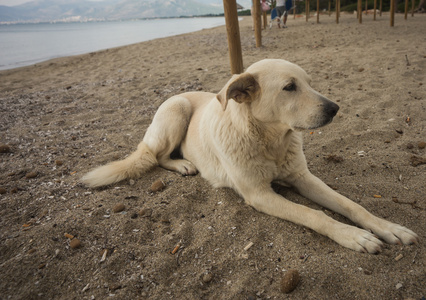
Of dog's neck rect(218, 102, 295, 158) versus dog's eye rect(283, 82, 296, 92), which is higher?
dog's eye rect(283, 82, 296, 92)

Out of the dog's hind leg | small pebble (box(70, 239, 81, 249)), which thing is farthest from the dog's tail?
small pebble (box(70, 239, 81, 249))

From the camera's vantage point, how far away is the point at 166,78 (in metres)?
7.18

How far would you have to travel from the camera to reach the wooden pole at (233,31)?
15.2ft

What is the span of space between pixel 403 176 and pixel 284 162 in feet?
3.87

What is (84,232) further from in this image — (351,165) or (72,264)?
(351,165)

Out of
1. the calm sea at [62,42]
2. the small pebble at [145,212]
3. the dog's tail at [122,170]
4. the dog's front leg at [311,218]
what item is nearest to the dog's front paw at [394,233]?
the dog's front leg at [311,218]

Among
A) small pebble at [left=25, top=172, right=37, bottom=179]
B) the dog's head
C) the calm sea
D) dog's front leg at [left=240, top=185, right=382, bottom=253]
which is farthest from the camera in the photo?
the calm sea

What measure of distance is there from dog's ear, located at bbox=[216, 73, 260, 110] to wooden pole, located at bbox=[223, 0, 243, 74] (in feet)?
8.95

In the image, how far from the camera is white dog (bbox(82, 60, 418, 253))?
209 centimetres

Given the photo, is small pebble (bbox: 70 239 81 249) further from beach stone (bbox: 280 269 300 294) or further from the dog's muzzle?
the dog's muzzle

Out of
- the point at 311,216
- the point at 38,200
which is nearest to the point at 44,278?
the point at 38,200

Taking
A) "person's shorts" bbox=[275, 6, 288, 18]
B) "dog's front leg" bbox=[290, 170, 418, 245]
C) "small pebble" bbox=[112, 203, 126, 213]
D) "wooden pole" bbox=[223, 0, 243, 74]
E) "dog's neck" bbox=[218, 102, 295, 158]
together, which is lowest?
"dog's front leg" bbox=[290, 170, 418, 245]

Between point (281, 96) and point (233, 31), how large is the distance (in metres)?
2.92

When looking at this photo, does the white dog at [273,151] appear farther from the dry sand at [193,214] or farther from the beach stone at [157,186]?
the beach stone at [157,186]
